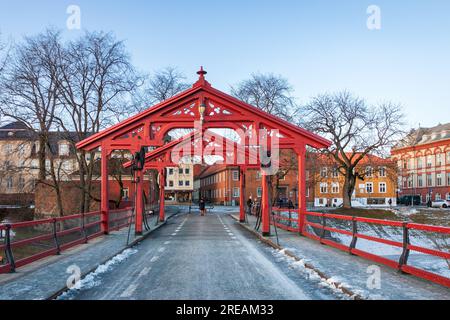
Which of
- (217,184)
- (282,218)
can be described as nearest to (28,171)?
(282,218)

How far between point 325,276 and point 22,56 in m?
23.8

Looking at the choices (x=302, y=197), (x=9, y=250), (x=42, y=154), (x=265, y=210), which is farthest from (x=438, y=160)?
(x=9, y=250)

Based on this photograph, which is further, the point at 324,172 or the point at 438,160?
the point at 438,160

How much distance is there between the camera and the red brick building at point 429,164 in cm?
7819

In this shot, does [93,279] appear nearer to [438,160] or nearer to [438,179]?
[438,179]

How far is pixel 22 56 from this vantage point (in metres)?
26.0

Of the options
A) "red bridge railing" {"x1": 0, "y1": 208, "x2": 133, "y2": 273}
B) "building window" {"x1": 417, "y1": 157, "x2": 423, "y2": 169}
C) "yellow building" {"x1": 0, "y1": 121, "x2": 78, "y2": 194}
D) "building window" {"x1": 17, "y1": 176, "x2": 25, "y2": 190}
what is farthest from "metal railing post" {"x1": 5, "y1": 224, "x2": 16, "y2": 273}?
"building window" {"x1": 417, "y1": 157, "x2": 423, "y2": 169}

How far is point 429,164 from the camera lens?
270ft

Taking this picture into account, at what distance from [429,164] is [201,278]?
83197mm

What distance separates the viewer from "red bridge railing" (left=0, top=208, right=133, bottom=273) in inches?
346

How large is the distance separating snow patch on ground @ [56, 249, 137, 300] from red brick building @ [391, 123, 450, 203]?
230ft

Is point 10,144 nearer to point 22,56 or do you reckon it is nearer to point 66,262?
point 22,56

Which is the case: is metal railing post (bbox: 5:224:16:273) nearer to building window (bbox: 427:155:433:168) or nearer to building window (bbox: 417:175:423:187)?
building window (bbox: 427:155:433:168)
